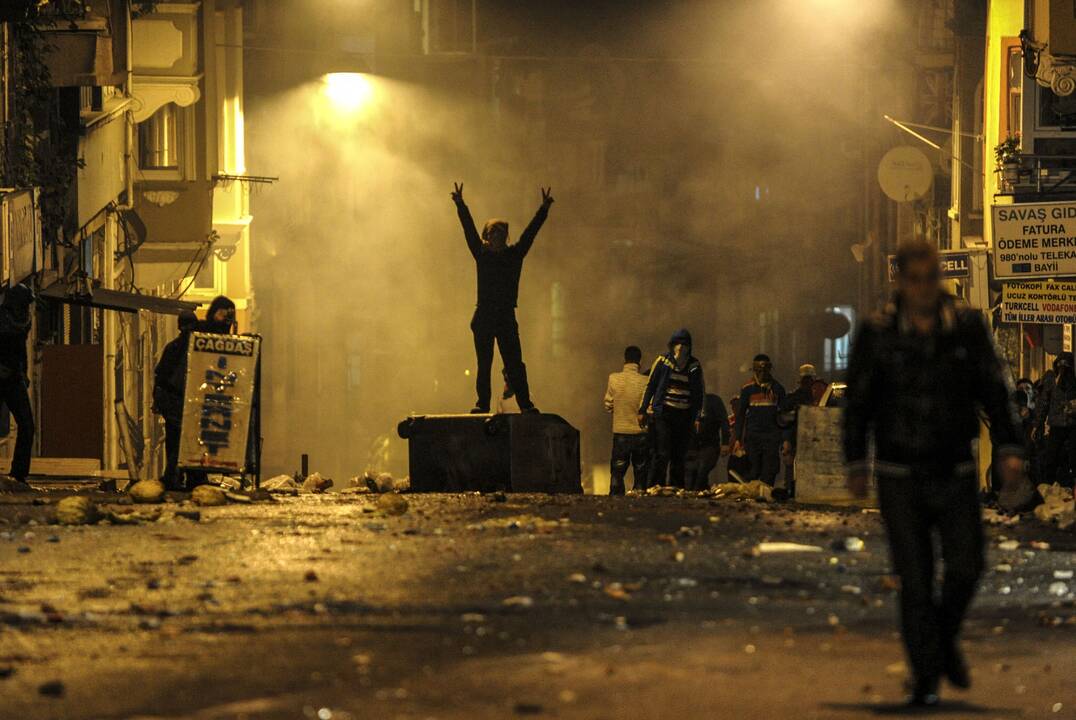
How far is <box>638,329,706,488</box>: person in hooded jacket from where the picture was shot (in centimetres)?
2097

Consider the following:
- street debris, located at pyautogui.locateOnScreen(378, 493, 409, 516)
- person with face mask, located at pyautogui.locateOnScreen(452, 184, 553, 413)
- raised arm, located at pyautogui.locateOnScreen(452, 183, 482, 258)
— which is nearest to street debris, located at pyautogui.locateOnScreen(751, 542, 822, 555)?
street debris, located at pyautogui.locateOnScreen(378, 493, 409, 516)

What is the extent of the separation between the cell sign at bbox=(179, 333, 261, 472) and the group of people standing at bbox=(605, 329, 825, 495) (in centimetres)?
434

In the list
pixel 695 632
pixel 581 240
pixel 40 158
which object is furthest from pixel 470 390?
pixel 695 632

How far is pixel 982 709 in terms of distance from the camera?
7336mm

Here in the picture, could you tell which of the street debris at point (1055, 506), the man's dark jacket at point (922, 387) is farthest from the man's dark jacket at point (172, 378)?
the man's dark jacket at point (922, 387)

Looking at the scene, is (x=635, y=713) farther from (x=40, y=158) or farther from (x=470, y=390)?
(x=470, y=390)

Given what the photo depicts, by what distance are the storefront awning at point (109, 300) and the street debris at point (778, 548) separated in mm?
13017

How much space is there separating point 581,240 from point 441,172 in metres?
4.81

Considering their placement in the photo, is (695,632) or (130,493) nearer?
(695,632)

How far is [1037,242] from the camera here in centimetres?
2380

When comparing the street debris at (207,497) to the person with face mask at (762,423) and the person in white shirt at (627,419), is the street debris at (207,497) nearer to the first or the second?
the person in white shirt at (627,419)

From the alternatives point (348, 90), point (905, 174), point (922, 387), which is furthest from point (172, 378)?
point (348, 90)

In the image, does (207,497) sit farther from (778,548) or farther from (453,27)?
(453,27)

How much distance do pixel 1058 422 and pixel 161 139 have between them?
20.4 m
